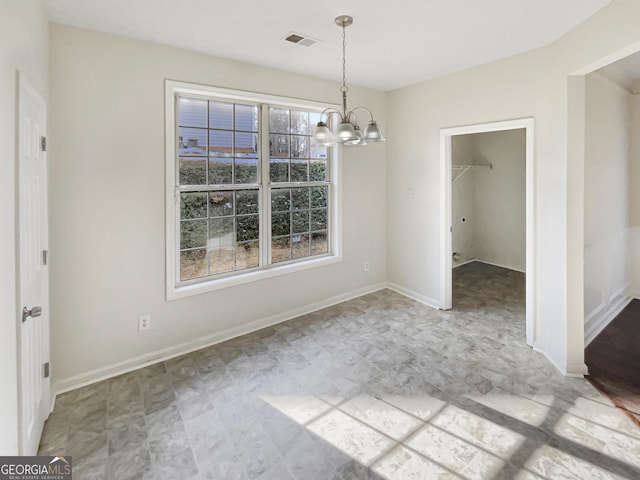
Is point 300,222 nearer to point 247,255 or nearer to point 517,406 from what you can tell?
point 247,255

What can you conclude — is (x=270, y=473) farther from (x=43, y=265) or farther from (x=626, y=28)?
(x=626, y=28)

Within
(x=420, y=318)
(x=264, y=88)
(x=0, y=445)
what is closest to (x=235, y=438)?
(x=0, y=445)

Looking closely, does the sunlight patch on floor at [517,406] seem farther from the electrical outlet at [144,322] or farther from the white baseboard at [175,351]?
the electrical outlet at [144,322]

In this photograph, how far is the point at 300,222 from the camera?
4176mm

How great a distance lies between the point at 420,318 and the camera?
399cm

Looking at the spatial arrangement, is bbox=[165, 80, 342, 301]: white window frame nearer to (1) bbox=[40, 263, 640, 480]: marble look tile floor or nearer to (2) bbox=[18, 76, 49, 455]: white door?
(1) bbox=[40, 263, 640, 480]: marble look tile floor

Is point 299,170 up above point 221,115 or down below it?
below

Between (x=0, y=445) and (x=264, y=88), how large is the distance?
3.30m

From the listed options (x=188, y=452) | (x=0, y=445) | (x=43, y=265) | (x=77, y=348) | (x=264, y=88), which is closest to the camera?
(x=0, y=445)

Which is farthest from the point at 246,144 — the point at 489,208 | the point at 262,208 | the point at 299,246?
the point at 489,208

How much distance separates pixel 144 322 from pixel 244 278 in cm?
99

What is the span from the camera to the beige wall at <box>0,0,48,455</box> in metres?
1.40

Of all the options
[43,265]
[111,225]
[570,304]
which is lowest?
[570,304]

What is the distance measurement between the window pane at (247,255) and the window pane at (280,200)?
0.47 m
